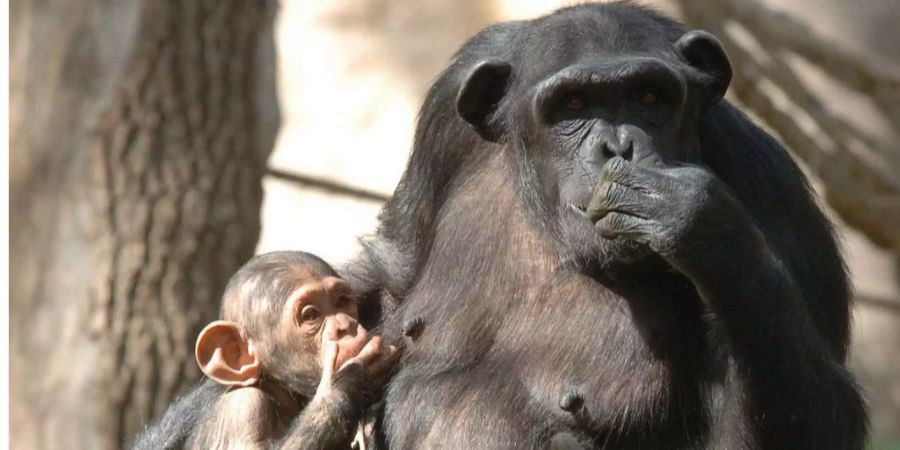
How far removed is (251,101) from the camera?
788cm

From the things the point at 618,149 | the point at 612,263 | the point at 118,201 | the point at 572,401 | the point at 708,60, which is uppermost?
the point at 708,60

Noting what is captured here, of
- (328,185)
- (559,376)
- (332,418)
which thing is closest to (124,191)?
(328,185)

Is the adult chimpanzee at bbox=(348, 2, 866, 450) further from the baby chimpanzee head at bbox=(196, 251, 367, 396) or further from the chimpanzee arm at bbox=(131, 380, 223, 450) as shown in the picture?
the chimpanzee arm at bbox=(131, 380, 223, 450)

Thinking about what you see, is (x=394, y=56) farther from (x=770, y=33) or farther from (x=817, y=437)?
(x=817, y=437)

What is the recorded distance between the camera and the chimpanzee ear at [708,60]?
4.73 m

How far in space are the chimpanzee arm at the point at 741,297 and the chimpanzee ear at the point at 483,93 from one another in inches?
31.4

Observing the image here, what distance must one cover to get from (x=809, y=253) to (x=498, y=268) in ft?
3.12

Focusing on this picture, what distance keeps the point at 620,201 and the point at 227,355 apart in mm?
1576

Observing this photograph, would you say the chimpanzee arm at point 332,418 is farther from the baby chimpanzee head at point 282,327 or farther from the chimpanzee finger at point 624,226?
the chimpanzee finger at point 624,226

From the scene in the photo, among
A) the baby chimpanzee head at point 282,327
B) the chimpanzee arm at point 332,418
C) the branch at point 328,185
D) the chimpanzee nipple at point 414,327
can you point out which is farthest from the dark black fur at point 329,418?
the branch at point 328,185

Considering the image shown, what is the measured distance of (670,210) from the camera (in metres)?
4.05

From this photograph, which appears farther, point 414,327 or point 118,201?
point 118,201

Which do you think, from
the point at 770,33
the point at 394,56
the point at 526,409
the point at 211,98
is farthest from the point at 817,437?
the point at 394,56

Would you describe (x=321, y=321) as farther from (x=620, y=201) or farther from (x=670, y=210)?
(x=670, y=210)
